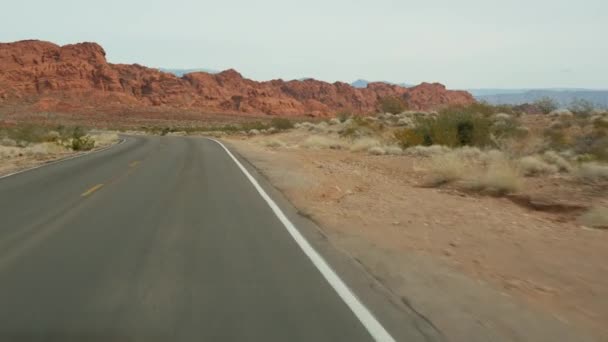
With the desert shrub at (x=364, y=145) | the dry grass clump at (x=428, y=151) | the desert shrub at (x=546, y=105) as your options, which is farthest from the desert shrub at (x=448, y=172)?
the desert shrub at (x=546, y=105)

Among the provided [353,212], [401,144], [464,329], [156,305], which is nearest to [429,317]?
[464,329]

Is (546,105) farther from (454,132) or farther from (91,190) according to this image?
(91,190)

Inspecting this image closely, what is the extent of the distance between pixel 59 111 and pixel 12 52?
30314mm

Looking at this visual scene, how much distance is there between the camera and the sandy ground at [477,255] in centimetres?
575

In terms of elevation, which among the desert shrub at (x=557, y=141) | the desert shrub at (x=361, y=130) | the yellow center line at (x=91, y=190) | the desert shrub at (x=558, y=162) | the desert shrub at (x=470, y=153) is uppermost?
the yellow center line at (x=91, y=190)

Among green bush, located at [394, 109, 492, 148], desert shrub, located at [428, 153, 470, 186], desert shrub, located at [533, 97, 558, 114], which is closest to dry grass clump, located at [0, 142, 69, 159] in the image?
green bush, located at [394, 109, 492, 148]

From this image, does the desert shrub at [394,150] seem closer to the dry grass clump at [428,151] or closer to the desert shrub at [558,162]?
the dry grass clump at [428,151]

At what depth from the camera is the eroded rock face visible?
135625 millimetres

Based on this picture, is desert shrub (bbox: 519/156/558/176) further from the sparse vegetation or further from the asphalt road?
the sparse vegetation

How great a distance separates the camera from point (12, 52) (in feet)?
473

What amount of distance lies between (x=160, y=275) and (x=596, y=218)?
7379 mm

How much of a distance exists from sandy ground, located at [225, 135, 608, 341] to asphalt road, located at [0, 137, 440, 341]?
30.9 inches

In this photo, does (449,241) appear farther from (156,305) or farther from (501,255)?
(156,305)

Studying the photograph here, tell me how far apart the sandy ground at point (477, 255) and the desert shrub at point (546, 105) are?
36425 millimetres
